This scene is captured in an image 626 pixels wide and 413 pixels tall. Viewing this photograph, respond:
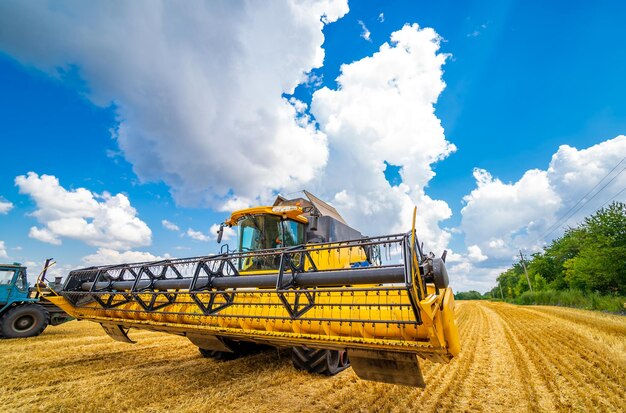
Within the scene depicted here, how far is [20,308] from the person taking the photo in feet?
29.0

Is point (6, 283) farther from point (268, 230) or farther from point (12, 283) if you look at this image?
point (268, 230)

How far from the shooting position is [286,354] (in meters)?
6.09

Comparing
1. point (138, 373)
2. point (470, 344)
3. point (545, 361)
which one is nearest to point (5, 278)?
point (138, 373)

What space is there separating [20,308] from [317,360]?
10046 mm

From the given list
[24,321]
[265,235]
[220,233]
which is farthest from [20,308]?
[265,235]

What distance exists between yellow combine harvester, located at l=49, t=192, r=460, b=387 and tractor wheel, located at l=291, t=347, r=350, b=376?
0.02 metres

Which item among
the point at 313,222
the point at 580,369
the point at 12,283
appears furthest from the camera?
the point at 12,283

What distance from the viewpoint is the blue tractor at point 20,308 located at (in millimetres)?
8625

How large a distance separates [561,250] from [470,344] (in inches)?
1783

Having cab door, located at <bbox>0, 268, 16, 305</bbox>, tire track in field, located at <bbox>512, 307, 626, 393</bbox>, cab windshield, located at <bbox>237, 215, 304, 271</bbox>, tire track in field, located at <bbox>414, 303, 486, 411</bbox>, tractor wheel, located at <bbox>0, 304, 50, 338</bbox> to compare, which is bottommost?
tire track in field, located at <bbox>414, 303, 486, 411</bbox>

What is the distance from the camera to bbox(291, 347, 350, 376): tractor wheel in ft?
14.7

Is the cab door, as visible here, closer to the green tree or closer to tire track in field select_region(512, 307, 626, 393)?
tire track in field select_region(512, 307, 626, 393)

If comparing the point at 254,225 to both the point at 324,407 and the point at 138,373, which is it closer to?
the point at 138,373

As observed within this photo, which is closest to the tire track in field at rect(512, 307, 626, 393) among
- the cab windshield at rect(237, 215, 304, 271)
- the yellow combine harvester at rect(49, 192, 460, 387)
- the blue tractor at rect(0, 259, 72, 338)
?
the yellow combine harvester at rect(49, 192, 460, 387)
